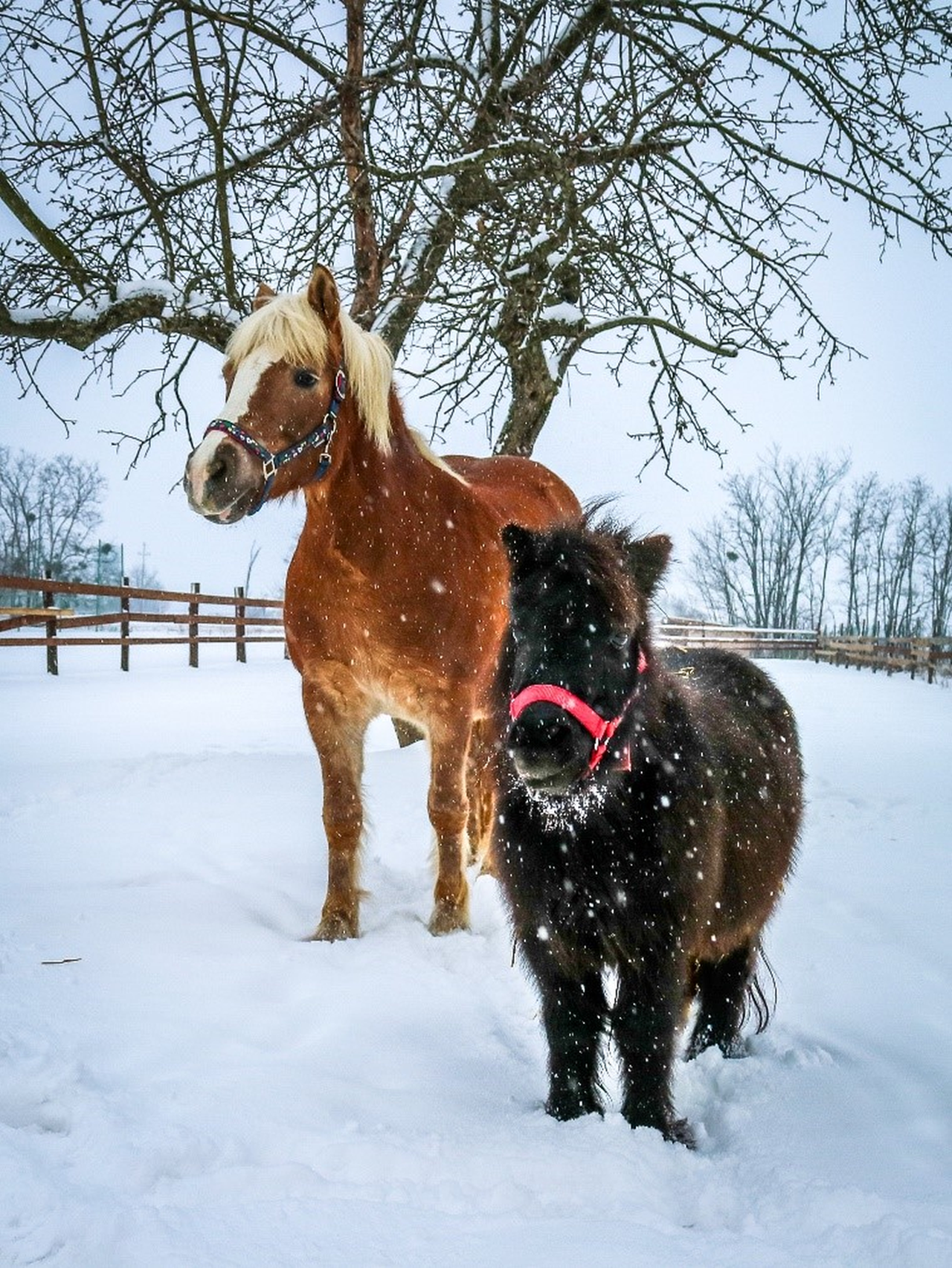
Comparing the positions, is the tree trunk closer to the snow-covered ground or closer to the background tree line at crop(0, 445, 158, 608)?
the snow-covered ground

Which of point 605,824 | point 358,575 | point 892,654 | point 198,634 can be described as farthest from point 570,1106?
point 892,654

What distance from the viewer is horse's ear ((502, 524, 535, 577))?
2156 mm

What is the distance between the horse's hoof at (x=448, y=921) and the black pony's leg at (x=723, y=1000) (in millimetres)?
1169

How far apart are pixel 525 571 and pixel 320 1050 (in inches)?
60.9

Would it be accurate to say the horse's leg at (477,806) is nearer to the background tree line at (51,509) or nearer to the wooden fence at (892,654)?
the wooden fence at (892,654)

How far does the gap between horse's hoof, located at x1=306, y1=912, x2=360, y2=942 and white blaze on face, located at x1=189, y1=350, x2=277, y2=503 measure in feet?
6.28

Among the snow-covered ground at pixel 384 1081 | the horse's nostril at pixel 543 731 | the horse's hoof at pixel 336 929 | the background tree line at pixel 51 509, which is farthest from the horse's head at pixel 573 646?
the background tree line at pixel 51 509

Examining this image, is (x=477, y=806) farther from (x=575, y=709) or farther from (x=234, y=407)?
(x=575, y=709)

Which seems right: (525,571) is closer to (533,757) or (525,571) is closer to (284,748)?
(533,757)

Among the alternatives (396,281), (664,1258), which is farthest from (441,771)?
(396,281)

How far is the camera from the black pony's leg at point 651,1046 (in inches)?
82.8

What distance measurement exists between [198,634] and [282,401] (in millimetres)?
18215

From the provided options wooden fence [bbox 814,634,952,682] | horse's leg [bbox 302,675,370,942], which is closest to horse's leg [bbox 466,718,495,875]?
horse's leg [bbox 302,675,370,942]

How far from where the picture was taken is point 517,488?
5211 millimetres
